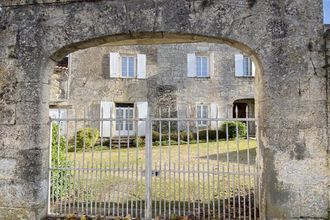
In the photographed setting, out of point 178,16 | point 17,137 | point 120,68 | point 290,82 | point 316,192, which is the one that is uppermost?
point 120,68

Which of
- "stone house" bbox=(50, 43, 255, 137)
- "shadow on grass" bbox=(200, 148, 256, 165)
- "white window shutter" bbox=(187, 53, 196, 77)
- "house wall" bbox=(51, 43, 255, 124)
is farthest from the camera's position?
"white window shutter" bbox=(187, 53, 196, 77)

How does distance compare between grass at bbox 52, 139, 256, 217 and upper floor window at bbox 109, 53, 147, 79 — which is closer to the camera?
grass at bbox 52, 139, 256, 217

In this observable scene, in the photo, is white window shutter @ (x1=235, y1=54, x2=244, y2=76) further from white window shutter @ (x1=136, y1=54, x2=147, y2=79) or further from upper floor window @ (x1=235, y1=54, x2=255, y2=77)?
white window shutter @ (x1=136, y1=54, x2=147, y2=79)

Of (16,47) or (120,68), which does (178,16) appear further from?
(120,68)

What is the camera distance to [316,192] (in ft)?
11.6

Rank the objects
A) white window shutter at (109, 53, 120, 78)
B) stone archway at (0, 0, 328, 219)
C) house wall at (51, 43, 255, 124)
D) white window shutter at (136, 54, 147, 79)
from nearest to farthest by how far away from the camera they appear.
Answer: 1. stone archway at (0, 0, 328, 219)
2. house wall at (51, 43, 255, 124)
3. white window shutter at (109, 53, 120, 78)
4. white window shutter at (136, 54, 147, 79)

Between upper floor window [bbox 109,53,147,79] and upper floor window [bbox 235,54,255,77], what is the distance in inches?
197

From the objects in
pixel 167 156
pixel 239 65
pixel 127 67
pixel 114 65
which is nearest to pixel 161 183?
pixel 167 156

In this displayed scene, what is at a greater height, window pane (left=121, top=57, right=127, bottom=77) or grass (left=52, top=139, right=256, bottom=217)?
window pane (left=121, top=57, right=127, bottom=77)

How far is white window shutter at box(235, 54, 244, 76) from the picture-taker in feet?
55.2

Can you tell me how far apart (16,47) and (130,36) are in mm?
1570

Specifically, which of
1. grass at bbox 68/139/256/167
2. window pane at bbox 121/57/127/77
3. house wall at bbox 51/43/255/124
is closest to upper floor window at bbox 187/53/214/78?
house wall at bbox 51/43/255/124

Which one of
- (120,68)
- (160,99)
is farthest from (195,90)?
(120,68)

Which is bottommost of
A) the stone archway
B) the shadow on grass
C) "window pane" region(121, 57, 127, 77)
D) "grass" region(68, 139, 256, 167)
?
the shadow on grass
